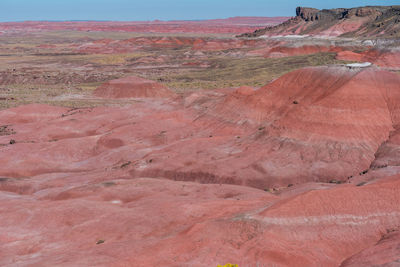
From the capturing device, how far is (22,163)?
35.4 metres

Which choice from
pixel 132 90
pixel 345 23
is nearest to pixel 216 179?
pixel 132 90

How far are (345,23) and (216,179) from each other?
147 m

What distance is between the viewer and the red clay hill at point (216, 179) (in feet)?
50.6

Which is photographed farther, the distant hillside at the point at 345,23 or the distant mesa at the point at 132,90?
the distant hillside at the point at 345,23

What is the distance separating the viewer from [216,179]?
29094mm

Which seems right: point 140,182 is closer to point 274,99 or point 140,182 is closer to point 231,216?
point 231,216

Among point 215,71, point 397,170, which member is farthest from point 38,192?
point 215,71

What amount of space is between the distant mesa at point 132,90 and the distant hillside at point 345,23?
85.8 metres

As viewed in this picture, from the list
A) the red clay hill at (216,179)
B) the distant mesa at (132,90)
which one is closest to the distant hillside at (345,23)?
the distant mesa at (132,90)

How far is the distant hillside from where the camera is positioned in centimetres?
13550

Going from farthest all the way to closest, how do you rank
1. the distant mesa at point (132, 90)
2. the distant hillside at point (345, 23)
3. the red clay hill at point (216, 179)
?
the distant hillside at point (345, 23) < the distant mesa at point (132, 90) < the red clay hill at point (216, 179)

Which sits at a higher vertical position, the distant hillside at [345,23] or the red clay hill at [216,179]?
the distant hillside at [345,23]

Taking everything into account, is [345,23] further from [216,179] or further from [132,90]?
[216,179]

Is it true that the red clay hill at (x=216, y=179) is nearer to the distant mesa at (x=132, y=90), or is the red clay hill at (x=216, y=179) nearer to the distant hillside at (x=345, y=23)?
the distant mesa at (x=132, y=90)
